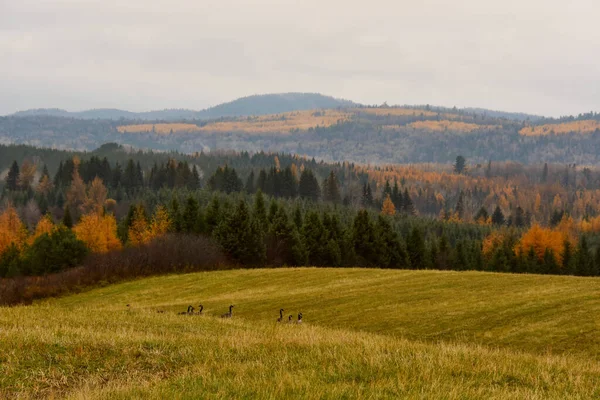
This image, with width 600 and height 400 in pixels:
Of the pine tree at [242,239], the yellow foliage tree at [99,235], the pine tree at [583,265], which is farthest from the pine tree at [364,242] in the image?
the yellow foliage tree at [99,235]

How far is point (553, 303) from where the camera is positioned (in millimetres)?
29781

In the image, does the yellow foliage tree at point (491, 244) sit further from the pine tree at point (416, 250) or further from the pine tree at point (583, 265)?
the pine tree at point (416, 250)

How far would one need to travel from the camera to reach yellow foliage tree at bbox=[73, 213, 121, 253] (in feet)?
355

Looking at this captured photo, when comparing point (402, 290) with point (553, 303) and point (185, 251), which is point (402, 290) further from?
point (185, 251)

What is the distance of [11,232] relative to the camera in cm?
12731

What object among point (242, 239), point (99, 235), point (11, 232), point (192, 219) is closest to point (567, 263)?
point (242, 239)

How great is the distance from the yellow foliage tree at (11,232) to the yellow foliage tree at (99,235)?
13.4 metres

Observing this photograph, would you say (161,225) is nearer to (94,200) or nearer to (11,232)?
(11,232)

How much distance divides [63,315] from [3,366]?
10094 millimetres

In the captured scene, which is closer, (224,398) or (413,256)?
(224,398)

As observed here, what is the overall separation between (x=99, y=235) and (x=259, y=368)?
105276 millimetres

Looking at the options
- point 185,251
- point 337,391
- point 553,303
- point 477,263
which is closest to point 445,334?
point 553,303

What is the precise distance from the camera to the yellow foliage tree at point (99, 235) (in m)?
108

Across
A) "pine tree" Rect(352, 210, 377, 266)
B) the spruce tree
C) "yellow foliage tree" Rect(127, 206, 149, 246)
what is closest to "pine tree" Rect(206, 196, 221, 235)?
the spruce tree
